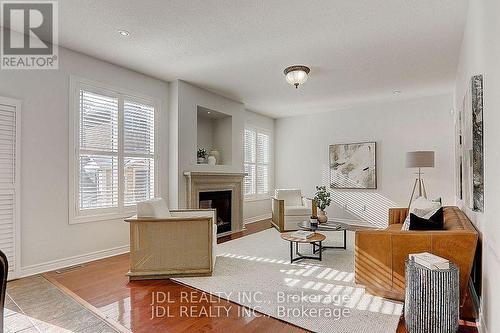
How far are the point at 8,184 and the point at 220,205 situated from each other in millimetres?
3441

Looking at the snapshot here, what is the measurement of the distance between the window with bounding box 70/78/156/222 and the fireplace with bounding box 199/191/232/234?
1.14 m

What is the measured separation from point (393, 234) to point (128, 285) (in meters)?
2.70

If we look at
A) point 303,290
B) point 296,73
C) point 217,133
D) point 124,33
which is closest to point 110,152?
point 124,33

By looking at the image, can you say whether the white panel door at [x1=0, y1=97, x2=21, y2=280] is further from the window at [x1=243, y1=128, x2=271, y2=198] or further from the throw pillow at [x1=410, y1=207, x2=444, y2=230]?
the window at [x1=243, y1=128, x2=271, y2=198]

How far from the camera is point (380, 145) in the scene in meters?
6.38

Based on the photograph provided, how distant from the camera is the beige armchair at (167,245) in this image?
3277mm

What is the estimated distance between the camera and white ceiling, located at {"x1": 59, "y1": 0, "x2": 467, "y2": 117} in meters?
2.84

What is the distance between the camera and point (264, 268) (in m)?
3.60

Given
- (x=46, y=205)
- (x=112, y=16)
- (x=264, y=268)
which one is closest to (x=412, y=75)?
(x=264, y=268)

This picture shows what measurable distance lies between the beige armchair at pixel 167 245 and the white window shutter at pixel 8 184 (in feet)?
4.31

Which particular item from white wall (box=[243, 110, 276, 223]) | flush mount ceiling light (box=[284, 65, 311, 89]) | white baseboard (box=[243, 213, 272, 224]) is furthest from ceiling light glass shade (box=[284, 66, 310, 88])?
white baseboard (box=[243, 213, 272, 224])

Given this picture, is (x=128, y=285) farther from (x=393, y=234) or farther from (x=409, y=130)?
(x=409, y=130)

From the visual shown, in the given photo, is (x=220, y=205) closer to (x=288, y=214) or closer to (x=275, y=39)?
(x=288, y=214)

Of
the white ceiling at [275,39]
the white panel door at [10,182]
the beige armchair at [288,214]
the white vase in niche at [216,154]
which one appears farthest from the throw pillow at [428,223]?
the white panel door at [10,182]
